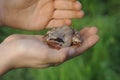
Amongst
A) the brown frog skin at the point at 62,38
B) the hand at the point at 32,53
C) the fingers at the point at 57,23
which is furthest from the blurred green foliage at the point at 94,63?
the hand at the point at 32,53

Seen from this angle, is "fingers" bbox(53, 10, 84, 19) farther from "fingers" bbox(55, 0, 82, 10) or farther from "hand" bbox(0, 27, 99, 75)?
"hand" bbox(0, 27, 99, 75)

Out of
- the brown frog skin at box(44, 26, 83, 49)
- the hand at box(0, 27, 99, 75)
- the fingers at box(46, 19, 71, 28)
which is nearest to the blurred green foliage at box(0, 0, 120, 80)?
the fingers at box(46, 19, 71, 28)

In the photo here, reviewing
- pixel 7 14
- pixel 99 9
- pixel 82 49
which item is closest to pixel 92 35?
pixel 82 49

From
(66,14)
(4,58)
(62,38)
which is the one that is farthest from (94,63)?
(4,58)

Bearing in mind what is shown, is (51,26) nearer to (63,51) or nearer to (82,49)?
(82,49)

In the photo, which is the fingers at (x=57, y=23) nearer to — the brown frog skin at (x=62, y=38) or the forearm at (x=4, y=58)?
the brown frog skin at (x=62, y=38)

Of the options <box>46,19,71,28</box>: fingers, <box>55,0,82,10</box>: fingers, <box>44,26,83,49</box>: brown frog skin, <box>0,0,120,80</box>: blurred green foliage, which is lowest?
<box>0,0,120,80</box>: blurred green foliage
